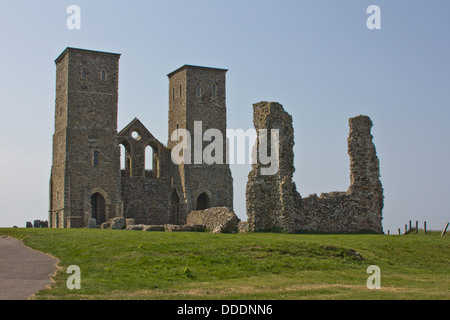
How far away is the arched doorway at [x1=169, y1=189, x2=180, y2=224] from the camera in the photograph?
56.1m

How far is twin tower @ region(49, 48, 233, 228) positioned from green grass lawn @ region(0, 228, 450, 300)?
25.0 meters

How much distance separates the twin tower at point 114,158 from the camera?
51.9m

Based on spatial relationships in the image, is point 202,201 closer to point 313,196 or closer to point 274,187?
point 313,196

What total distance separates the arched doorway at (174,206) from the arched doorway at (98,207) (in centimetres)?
623

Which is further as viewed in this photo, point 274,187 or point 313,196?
point 313,196

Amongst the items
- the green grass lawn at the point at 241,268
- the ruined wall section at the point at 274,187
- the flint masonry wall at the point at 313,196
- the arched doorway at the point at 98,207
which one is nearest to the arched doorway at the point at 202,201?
the arched doorway at the point at 98,207

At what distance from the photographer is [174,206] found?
5659 cm

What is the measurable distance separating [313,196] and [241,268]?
15.7m

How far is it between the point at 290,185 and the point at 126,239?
11.0 metres

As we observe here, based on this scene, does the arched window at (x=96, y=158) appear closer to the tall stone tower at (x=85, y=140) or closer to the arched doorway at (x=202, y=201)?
the tall stone tower at (x=85, y=140)

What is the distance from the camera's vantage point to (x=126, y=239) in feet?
80.4

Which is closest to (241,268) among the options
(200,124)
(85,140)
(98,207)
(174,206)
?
(85,140)
